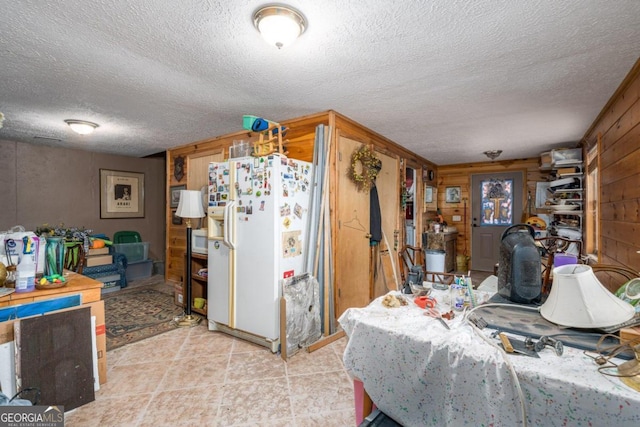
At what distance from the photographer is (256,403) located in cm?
202

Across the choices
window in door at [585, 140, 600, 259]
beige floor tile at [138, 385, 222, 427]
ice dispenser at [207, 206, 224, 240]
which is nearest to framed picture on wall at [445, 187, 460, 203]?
window in door at [585, 140, 600, 259]

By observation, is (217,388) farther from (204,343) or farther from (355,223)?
(355,223)

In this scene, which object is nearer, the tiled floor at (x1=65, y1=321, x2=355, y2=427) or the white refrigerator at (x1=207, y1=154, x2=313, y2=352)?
the tiled floor at (x1=65, y1=321, x2=355, y2=427)

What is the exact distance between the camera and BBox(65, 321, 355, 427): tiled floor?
1870 millimetres

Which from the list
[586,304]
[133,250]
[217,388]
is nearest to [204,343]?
[217,388]

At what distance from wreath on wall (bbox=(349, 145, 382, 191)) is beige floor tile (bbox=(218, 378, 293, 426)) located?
213cm

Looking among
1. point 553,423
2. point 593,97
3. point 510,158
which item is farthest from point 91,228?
point 510,158

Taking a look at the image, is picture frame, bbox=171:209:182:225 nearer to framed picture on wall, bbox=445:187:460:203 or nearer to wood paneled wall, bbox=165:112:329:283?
wood paneled wall, bbox=165:112:329:283

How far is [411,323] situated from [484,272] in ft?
18.9

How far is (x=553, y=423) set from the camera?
2.86ft

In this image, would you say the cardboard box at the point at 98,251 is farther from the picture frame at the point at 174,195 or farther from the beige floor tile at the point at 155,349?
the beige floor tile at the point at 155,349

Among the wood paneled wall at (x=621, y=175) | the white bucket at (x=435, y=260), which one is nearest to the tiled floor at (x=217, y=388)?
the wood paneled wall at (x=621, y=175)

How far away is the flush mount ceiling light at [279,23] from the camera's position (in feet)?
5.17

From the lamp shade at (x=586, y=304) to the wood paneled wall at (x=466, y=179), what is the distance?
5.49 m
